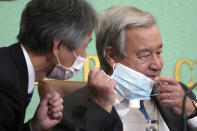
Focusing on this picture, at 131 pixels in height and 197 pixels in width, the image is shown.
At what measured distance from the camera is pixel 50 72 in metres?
1.37

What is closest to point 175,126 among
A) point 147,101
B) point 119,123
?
point 147,101

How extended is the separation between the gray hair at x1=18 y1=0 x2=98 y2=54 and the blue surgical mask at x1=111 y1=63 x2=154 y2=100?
14.2 inches

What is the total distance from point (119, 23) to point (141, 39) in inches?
5.1

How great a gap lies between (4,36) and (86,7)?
120 cm

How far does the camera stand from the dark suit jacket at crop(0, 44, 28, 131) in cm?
115

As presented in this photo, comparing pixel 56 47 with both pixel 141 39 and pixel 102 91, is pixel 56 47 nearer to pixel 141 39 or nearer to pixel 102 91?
pixel 102 91

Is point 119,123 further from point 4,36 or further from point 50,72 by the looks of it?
point 4,36

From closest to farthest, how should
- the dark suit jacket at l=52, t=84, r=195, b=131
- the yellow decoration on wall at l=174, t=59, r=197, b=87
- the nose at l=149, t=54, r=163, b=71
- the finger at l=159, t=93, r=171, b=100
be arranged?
the dark suit jacket at l=52, t=84, r=195, b=131
the finger at l=159, t=93, r=171, b=100
the nose at l=149, t=54, r=163, b=71
the yellow decoration on wall at l=174, t=59, r=197, b=87

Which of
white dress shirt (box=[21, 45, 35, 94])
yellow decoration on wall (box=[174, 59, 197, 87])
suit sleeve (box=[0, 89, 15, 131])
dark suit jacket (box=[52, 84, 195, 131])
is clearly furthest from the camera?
yellow decoration on wall (box=[174, 59, 197, 87])

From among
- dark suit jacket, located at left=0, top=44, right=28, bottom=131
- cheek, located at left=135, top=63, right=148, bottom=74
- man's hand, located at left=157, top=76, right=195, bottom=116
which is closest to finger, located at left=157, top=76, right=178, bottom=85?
man's hand, located at left=157, top=76, right=195, bottom=116

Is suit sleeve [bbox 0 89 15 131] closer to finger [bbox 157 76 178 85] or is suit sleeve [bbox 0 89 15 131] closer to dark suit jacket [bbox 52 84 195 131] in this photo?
dark suit jacket [bbox 52 84 195 131]

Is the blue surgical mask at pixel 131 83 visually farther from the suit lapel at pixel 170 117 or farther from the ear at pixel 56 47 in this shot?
the ear at pixel 56 47

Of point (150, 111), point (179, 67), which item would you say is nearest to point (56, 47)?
point (150, 111)

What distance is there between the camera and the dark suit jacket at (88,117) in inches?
53.8
